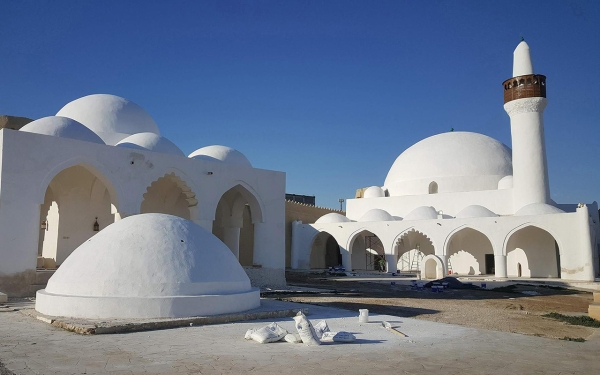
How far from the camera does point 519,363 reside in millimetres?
5586

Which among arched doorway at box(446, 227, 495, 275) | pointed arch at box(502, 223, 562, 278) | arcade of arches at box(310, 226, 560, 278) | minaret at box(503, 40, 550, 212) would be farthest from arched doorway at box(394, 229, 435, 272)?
minaret at box(503, 40, 550, 212)

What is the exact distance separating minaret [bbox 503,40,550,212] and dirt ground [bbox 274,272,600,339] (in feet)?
28.2

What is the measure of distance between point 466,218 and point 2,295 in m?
20.1

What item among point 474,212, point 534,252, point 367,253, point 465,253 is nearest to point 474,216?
point 474,212

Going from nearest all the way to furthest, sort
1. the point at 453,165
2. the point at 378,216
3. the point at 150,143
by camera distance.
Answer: the point at 150,143, the point at 378,216, the point at 453,165

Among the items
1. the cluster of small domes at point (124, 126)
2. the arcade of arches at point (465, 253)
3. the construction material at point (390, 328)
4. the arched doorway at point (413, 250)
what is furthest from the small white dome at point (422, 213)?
the construction material at point (390, 328)

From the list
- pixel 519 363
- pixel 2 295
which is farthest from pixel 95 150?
pixel 519 363

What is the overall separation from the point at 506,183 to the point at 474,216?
3807 millimetres

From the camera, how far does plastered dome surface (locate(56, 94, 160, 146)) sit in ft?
56.2

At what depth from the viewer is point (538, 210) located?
23312mm

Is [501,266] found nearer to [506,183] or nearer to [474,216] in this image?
[474,216]

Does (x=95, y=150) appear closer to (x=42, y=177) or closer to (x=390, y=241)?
(x=42, y=177)

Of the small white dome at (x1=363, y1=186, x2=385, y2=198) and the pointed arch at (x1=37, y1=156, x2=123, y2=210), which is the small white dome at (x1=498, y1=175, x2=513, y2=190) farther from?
the pointed arch at (x1=37, y1=156, x2=123, y2=210)

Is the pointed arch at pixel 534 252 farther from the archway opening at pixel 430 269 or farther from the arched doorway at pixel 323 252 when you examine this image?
the arched doorway at pixel 323 252
